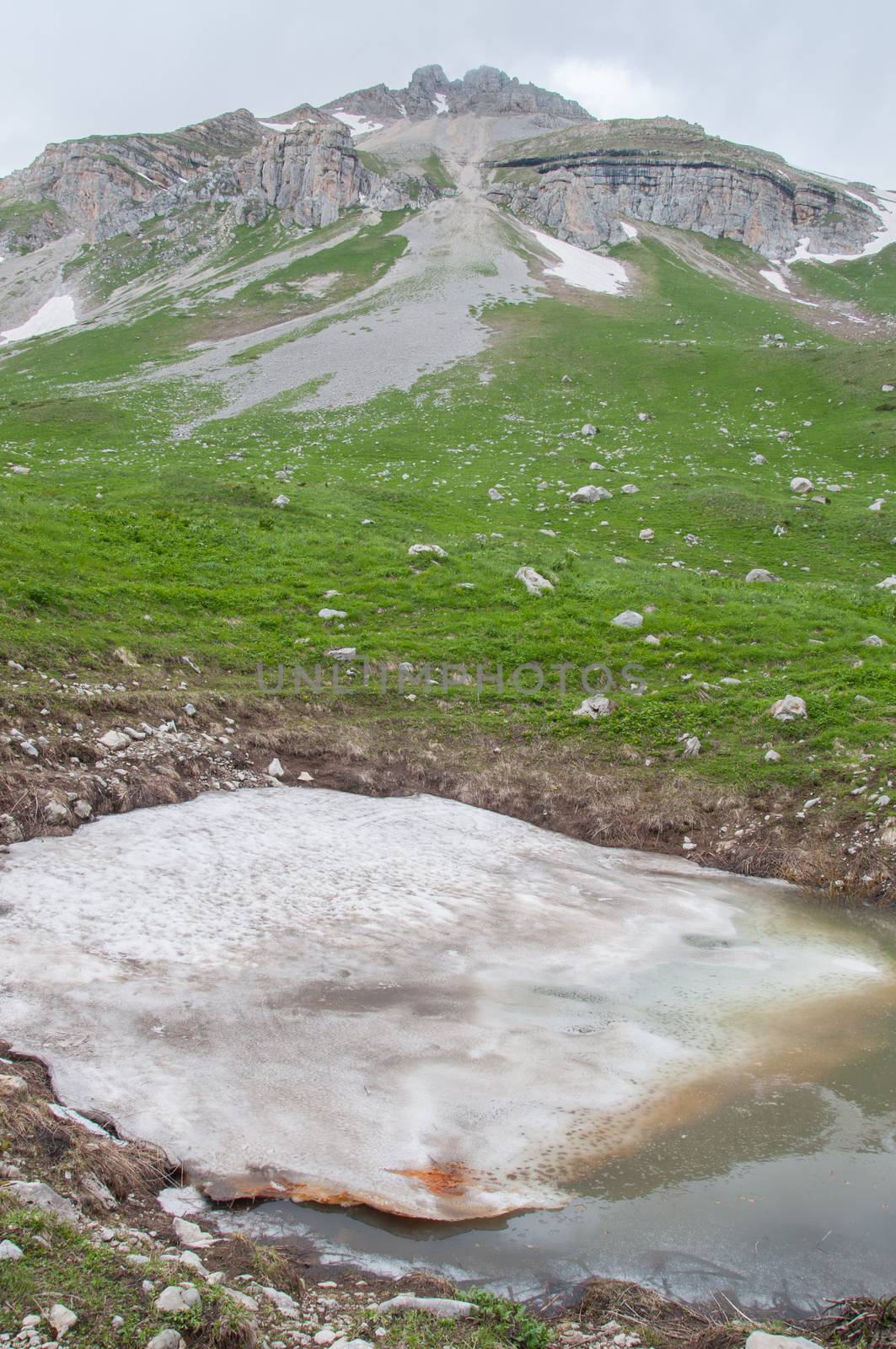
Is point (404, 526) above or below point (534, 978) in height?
above

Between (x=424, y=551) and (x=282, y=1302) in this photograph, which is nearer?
(x=282, y=1302)

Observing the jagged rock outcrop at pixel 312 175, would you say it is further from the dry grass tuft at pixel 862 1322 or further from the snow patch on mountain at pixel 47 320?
the dry grass tuft at pixel 862 1322

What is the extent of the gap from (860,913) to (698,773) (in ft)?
15.9

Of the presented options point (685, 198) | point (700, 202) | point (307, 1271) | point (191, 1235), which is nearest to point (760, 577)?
point (307, 1271)

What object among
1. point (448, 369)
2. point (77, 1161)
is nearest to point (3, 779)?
point (77, 1161)

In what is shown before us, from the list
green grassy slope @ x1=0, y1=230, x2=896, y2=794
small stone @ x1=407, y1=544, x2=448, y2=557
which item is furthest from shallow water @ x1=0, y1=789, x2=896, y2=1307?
small stone @ x1=407, y1=544, x2=448, y2=557

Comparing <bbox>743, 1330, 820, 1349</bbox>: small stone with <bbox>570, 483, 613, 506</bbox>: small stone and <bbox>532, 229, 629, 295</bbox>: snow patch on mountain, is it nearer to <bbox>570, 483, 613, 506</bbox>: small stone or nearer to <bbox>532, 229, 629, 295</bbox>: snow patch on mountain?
<bbox>570, 483, 613, 506</bbox>: small stone

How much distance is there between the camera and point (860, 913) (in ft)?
46.8

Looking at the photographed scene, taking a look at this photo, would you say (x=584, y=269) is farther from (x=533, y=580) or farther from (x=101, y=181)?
(x=101, y=181)

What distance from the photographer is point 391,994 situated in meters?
11.0

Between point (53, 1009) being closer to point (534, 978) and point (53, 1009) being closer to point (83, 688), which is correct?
point (534, 978)

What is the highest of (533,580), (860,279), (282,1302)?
(860,279)

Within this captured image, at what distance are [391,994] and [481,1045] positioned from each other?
154 centimetres

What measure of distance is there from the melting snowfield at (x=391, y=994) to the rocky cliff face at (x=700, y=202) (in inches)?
5293
